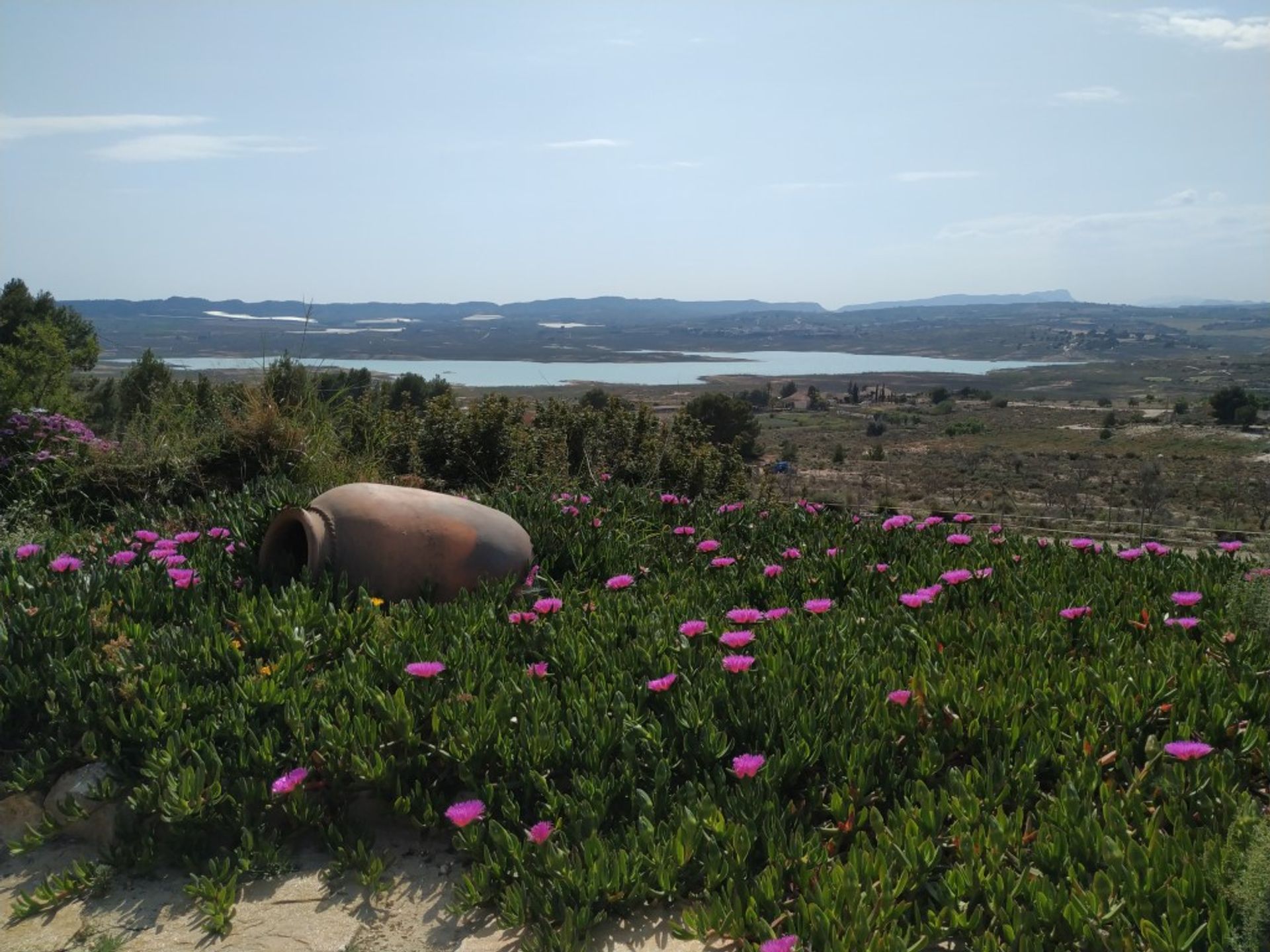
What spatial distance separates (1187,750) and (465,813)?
6.92ft

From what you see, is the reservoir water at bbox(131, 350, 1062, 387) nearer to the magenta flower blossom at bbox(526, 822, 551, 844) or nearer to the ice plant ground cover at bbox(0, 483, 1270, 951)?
the ice plant ground cover at bbox(0, 483, 1270, 951)

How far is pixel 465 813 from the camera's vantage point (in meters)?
3.06

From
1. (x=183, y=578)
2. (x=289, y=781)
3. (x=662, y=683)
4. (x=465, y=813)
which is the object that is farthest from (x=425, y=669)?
(x=183, y=578)

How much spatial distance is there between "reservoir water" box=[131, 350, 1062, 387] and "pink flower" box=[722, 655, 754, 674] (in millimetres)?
34463

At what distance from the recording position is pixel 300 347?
9414 mm

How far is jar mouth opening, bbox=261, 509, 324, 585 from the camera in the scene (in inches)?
199

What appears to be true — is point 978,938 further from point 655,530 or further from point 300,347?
point 300,347

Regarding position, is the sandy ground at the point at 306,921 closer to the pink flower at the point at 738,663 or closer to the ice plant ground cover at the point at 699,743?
the ice plant ground cover at the point at 699,743

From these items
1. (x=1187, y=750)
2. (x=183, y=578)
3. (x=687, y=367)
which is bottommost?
(x=687, y=367)

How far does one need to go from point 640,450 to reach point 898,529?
481 centimetres

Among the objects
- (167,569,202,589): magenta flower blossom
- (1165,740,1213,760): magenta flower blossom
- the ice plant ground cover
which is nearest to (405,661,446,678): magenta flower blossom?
the ice plant ground cover

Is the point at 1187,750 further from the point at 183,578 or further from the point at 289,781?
the point at 183,578

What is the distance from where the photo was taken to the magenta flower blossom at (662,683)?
3.58m

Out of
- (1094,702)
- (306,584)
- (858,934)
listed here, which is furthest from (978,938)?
(306,584)
